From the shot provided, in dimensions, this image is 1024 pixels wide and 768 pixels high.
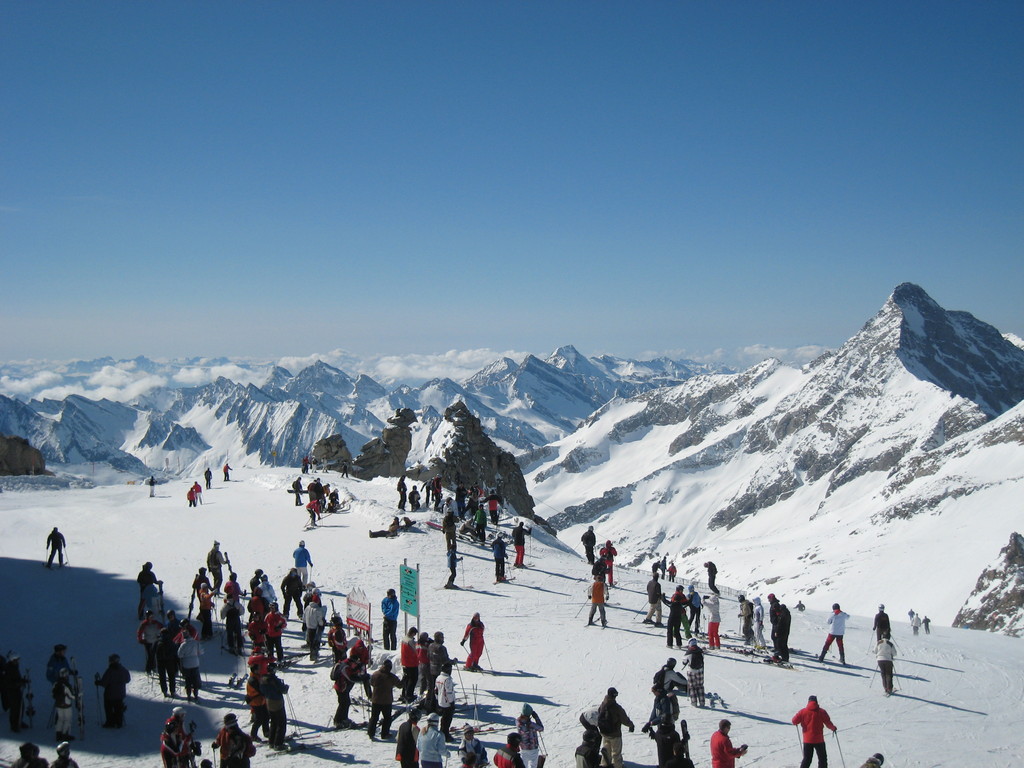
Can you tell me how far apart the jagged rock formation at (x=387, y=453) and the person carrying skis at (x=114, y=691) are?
160 feet

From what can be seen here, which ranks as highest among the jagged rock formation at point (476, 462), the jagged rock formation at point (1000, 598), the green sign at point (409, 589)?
the jagged rock formation at point (476, 462)

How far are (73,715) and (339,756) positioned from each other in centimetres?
622

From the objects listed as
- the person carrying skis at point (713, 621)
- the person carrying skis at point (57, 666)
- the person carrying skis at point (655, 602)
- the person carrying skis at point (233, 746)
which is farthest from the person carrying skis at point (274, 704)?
the person carrying skis at point (655, 602)

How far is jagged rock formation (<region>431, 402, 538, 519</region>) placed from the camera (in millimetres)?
67000

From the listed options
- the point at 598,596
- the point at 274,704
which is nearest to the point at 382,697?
the point at 274,704

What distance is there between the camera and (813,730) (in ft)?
43.9

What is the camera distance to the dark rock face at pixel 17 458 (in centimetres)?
5491

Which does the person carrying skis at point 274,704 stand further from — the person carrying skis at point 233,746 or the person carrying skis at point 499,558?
the person carrying skis at point 499,558

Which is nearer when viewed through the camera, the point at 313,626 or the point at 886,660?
the point at 313,626

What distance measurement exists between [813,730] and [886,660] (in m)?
7.17

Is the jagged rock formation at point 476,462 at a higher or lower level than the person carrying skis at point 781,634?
higher

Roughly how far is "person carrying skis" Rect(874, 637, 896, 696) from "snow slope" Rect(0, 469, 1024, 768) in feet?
2.02

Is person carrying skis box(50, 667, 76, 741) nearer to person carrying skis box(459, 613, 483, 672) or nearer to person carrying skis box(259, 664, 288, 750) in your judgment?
person carrying skis box(259, 664, 288, 750)

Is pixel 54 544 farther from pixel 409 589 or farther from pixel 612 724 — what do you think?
pixel 612 724
